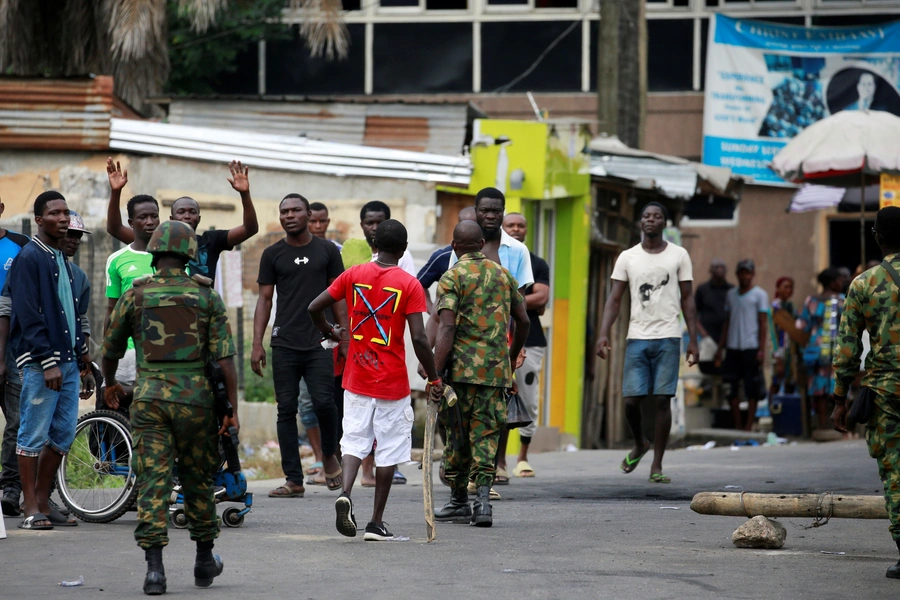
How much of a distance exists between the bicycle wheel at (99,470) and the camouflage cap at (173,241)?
94.0 inches

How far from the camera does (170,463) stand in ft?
20.1

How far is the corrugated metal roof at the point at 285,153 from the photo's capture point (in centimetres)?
1412

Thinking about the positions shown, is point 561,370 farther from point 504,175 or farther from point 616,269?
point 616,269

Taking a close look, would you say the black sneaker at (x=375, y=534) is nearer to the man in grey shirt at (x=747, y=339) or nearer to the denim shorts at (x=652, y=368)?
the denim shorts at (x=652, y=368)

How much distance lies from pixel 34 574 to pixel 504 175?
8520 millimetres

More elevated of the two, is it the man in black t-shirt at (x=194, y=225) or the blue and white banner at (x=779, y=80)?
the blue and white banner at (x=779, y=80)

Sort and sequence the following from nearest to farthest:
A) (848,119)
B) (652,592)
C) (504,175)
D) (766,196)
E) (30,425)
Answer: (652,592), (30,425), (504,175), (848,119), (766,196)

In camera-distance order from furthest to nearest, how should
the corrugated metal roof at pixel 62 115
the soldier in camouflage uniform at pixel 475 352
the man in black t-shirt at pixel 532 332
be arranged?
the corrugated metal roof at pixel 62 115, the man in black t-shirt at pixel 532 332, the soldier in camouflage uniform at pixel 475 352

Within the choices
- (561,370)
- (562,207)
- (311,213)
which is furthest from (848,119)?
(311,213)

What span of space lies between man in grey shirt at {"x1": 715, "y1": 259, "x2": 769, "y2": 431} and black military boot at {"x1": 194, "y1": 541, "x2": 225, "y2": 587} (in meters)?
12.0

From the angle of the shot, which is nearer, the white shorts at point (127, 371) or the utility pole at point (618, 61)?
the white shorts at point (127, 371)

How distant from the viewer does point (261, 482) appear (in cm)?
1127

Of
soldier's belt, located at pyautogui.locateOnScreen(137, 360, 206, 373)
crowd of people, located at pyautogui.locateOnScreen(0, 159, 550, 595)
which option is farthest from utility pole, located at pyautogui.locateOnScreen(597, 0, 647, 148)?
soldier's belt, located at pyautogui.locateOnScreen(137, 360, 206, 373)

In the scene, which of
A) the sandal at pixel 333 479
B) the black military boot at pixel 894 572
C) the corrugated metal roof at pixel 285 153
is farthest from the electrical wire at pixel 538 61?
the black military boot at pixel 894 572
